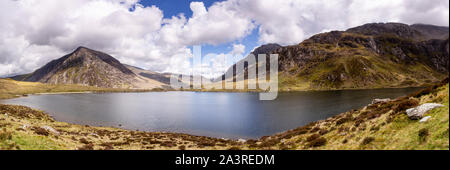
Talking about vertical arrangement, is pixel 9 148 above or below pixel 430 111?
below

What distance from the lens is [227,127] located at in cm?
6169

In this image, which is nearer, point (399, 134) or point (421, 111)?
point (399, 134)

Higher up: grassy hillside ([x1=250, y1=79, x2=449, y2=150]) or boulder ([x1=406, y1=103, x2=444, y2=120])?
boulder ([x1=406, y1=103, x2=444, y2=120])

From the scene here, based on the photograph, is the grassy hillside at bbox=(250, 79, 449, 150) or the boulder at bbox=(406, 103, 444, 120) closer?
the grassy hillside at bbox=(250, 79, 449, 150)

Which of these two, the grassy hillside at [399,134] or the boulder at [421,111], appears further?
the boulder at [421,111]

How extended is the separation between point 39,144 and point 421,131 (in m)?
32.7

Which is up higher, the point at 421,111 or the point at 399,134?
the point at 421,111

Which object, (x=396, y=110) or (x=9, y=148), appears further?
(x=396, y=110)

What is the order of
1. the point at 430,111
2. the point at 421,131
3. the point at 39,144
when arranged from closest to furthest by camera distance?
the point at 421,131
the point at 430,111
the point at 39,144

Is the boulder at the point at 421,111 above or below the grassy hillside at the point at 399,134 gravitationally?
above
